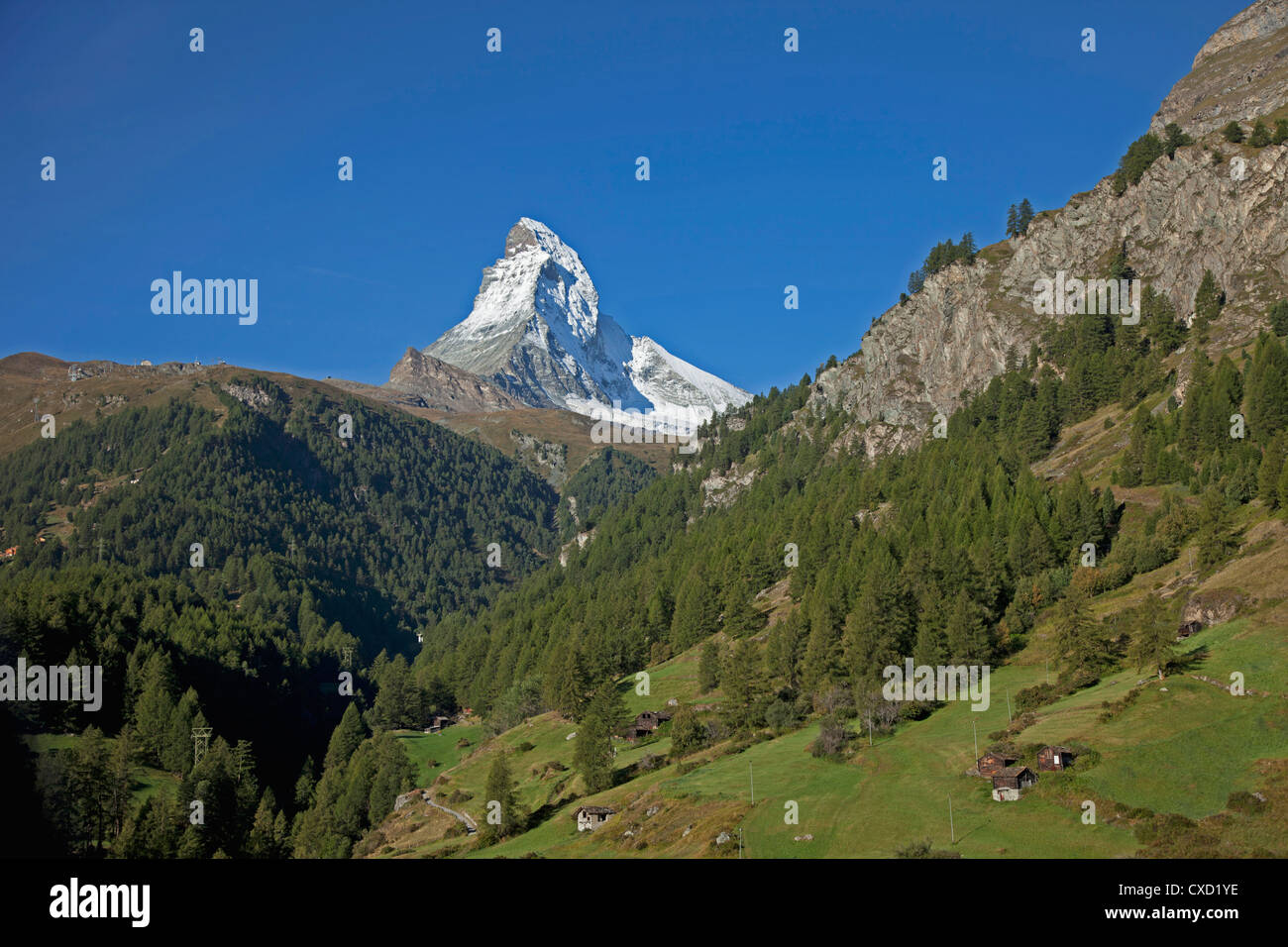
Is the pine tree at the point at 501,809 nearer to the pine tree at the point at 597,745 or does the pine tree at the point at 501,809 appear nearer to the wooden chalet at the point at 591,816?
the pine tree at the point at 597,745

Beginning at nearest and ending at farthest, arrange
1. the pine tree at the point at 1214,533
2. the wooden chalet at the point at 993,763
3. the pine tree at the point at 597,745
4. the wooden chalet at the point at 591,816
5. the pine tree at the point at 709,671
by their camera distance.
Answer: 1. the wooden chalet at the point at 993,763
2. the wooden chalet at the point at 591,816
3. the pine tree at the point at 597,745
4. the pine tree at the point at 1214,533
5. the pine tree at the point at 709,671

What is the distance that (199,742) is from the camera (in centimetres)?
12762

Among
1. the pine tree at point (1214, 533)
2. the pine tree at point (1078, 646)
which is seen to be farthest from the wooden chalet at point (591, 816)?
the pine tree at point (1214, 533)

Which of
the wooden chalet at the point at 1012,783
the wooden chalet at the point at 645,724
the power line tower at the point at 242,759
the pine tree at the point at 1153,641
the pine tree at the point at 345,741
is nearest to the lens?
the wooden chalet at the point at 1012,783

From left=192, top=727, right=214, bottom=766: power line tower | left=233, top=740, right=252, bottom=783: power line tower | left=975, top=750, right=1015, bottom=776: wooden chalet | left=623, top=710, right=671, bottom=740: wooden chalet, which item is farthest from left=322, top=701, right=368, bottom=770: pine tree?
left=975, top=750, right=1015, bottom=776: wooden chalet

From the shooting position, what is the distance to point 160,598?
188000 mm

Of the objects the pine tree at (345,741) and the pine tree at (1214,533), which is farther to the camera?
the pine tree at (345,741)

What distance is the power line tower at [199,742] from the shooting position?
126m

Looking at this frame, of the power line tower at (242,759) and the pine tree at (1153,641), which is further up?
the pine tree at (1153,641)

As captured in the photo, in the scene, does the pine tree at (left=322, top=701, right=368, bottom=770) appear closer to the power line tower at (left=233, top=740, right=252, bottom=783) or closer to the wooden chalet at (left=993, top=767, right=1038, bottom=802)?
the power line tower at (left=233, top=740, right=252, bottom=783)
